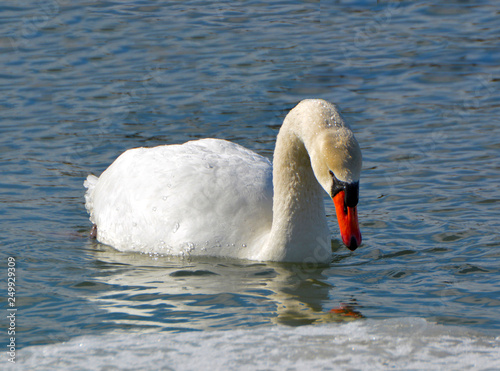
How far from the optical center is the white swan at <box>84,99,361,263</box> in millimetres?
7355

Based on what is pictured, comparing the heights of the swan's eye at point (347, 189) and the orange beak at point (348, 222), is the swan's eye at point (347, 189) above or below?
above

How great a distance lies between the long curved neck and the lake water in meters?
0.16

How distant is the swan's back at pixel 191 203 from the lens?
7.56 m

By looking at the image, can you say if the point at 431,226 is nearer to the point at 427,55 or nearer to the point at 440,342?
the point at 440,342

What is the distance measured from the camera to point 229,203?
Answer: 755cm

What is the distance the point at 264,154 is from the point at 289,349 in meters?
4.86

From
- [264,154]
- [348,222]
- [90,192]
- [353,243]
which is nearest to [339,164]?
[348,222]

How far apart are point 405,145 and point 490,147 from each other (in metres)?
0.95

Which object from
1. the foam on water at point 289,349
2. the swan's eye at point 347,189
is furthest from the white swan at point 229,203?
the foam on water at point 289,349

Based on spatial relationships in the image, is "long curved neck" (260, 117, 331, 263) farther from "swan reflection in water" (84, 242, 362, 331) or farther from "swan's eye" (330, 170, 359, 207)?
"swan's eye" (330, 170, 359, 207)

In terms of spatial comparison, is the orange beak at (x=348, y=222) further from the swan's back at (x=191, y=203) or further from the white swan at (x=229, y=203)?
the swan's back at (x=191, y=203)

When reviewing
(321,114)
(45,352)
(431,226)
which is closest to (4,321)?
(45,352)

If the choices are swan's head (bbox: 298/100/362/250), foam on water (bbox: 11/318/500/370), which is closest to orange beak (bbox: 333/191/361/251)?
swan's head (bbox: 298/100/362/250)

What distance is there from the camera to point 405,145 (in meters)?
10.4
